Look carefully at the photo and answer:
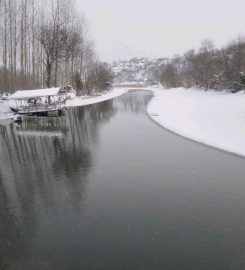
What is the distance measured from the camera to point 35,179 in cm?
1166

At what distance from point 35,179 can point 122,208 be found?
4.27 meters

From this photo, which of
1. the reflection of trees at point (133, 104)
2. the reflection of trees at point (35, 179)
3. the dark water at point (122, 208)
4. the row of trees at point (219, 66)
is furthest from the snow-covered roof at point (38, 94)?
the row of trees at point (219, 66)

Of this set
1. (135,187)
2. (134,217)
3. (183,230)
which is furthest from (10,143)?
(183,230)

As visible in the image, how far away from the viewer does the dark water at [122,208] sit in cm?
656

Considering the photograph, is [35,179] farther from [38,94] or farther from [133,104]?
[133,104]

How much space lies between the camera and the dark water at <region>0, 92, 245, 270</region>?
6559mm

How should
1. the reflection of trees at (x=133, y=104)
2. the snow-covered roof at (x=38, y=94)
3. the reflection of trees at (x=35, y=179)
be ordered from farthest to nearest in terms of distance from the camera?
the reflection of trees at (x=133, y=104) → the snow-covered roof at (x=38, y=94) → the reflection of trees at (x=35, y=179)

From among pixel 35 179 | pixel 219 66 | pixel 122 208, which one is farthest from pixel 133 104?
pixel 122 208

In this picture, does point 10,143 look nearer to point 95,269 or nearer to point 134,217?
point 134,217

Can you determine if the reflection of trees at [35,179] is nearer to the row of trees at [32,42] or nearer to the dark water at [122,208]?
the dark water at [122,208]

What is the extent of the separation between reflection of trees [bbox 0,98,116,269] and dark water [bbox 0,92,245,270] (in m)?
0.03

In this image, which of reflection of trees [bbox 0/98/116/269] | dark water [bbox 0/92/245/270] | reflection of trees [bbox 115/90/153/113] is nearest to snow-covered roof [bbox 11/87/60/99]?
reflection of trees [bbox 115/90/153/113]

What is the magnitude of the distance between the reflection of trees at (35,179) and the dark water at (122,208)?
0.03m

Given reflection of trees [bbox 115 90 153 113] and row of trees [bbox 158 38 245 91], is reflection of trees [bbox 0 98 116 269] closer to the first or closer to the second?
reflection of trees [bbox 115 90 153 113]
